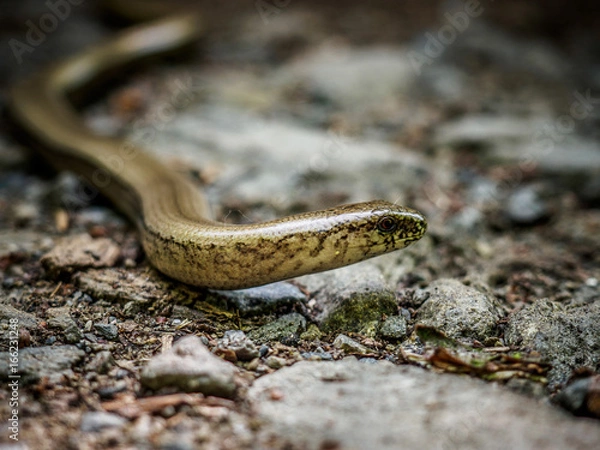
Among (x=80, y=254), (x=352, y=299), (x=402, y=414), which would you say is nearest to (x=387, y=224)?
(x=352, y=299)

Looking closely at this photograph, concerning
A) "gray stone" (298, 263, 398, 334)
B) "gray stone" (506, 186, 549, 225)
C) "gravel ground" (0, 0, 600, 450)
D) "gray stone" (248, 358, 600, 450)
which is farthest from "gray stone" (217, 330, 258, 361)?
"gray stone" (506, 186, 549, 225)

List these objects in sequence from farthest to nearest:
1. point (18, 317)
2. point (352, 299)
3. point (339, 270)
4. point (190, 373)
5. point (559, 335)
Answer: point (339, 270), point (352, 299), point (18, 317), point (559, 335), point (190, 373)

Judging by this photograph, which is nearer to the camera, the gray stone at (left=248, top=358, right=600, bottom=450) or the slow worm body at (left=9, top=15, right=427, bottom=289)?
the gray stone at (left=248, top=358, right=600, bottom=450)

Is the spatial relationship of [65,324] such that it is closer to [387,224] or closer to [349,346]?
[349,346]

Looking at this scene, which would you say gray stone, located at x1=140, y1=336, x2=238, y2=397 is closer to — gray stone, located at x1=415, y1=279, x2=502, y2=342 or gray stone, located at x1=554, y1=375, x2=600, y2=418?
gray stone, located at x1=415, y1=279, x2=502, y2=342

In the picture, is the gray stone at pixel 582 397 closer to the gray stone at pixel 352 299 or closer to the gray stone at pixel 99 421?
the gray stone at pixel 352 299

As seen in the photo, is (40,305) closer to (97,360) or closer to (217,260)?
(97,360)
